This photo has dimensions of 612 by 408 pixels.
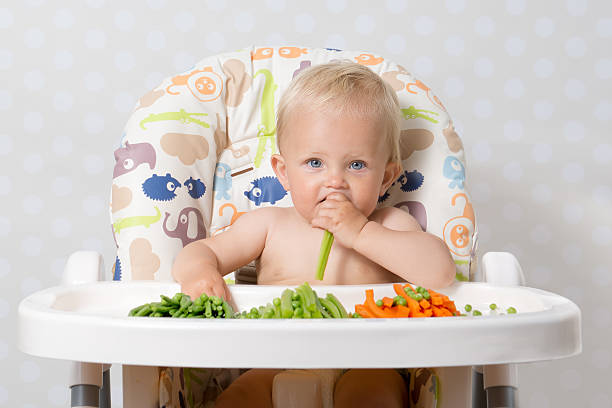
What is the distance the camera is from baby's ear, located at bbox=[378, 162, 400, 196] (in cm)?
115

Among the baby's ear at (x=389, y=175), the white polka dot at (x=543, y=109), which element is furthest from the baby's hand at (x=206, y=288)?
the white polka dot at (x=543, y=109)

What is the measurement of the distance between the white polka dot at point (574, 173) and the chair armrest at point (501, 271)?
0.86 metres

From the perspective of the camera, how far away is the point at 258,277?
1175mm

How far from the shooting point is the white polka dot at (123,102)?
1740 millimetres

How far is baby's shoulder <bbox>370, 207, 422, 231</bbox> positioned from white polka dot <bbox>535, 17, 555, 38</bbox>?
85 centimetres

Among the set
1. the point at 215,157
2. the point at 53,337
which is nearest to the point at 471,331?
the point at 53,337

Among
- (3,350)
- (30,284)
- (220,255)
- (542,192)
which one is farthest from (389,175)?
(3,350)

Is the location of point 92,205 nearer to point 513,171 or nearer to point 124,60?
point 124,60

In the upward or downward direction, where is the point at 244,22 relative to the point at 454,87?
upward

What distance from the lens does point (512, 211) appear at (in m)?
1.81

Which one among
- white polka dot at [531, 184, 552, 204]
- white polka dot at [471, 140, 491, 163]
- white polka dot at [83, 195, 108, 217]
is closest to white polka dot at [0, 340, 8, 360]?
white polka dot at [83, 195, 108, 217]

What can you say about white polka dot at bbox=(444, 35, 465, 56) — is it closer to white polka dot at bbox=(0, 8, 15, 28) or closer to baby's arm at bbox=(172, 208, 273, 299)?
baby's arm at bbox=(172, 208, 273, 299)

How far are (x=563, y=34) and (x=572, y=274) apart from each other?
1.87ft

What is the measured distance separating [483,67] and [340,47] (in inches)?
13.4
